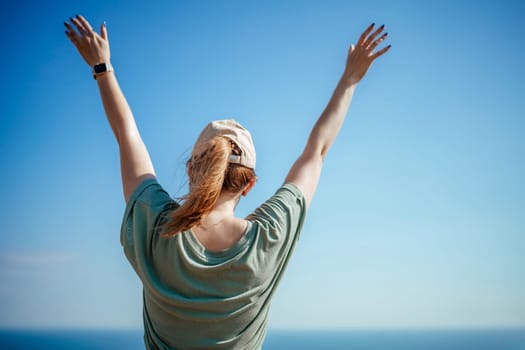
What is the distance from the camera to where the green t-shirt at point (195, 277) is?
1927mm

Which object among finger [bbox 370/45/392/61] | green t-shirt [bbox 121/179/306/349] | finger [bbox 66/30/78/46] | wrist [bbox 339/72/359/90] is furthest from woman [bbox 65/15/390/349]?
finger [bbox 370/45/392/61]

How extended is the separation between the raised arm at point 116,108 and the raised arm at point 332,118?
0.73m

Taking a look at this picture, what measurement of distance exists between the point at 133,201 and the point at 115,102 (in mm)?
528

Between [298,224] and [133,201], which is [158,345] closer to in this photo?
[133,201]

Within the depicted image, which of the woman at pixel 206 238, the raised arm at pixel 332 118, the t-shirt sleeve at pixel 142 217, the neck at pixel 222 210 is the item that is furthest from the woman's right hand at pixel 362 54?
the t-shirt sleeve at pixel 142 217

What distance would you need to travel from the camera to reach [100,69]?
89.5 inches

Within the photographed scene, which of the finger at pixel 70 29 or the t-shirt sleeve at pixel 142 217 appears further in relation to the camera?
the finger at pixel 70 29

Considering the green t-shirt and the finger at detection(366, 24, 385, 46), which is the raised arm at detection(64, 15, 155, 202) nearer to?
the green t-shirt

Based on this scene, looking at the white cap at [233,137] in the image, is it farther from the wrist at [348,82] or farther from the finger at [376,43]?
the finger at [376,43]

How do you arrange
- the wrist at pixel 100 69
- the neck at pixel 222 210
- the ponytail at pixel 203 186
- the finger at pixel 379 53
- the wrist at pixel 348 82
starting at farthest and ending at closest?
the finger at pixel 379 53, the wrist at pixel 348 82, the wrist at pixel 100 69, the neck at pixel 222 210, the ponytail at pixel 203 186

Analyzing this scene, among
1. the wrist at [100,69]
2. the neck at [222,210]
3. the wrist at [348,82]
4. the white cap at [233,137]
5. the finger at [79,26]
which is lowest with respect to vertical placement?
the neck at [222,210]

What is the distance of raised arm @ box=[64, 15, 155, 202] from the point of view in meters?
2.09

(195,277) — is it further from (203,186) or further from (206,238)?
(203,186)

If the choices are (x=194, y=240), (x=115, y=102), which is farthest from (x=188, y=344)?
(x=115, y=102)
